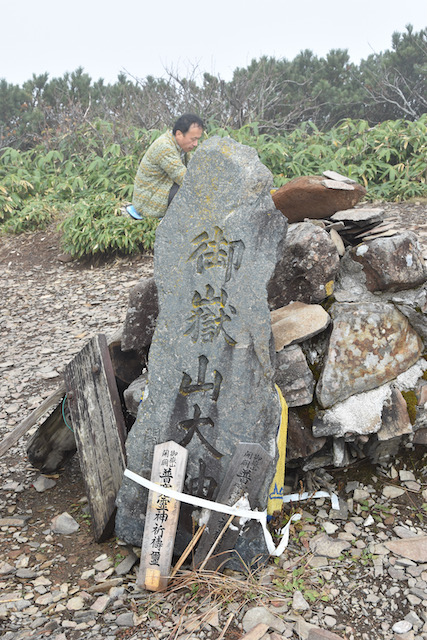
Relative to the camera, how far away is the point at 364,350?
392 cm

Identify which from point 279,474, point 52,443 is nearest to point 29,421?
point 52,443

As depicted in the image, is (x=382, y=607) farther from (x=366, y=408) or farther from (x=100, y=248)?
(x=100, y=248)

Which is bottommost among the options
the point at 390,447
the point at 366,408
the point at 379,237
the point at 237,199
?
Answer: the point at 390,447

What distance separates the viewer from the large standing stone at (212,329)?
322 centimetres

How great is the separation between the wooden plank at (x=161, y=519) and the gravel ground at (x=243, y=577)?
0.10 metres

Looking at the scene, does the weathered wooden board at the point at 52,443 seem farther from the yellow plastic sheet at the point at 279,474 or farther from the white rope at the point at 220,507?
the yellow plastic sheet at the point at 279,474

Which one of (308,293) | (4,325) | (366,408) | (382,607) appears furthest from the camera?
(4,325)

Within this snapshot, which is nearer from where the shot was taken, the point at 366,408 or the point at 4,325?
the point at 366,408

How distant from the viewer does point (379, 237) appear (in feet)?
14.1

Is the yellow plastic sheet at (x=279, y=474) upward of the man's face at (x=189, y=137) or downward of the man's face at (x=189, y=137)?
downward

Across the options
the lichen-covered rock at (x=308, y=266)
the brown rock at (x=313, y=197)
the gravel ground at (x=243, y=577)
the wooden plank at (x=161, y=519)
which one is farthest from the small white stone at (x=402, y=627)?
the brown rock at (x=313, y=197)

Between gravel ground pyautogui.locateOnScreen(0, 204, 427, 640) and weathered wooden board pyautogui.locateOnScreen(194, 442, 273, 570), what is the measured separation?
0.13m

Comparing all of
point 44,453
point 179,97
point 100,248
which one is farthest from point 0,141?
point 44,453

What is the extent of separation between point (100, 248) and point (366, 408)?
19.1 feet
